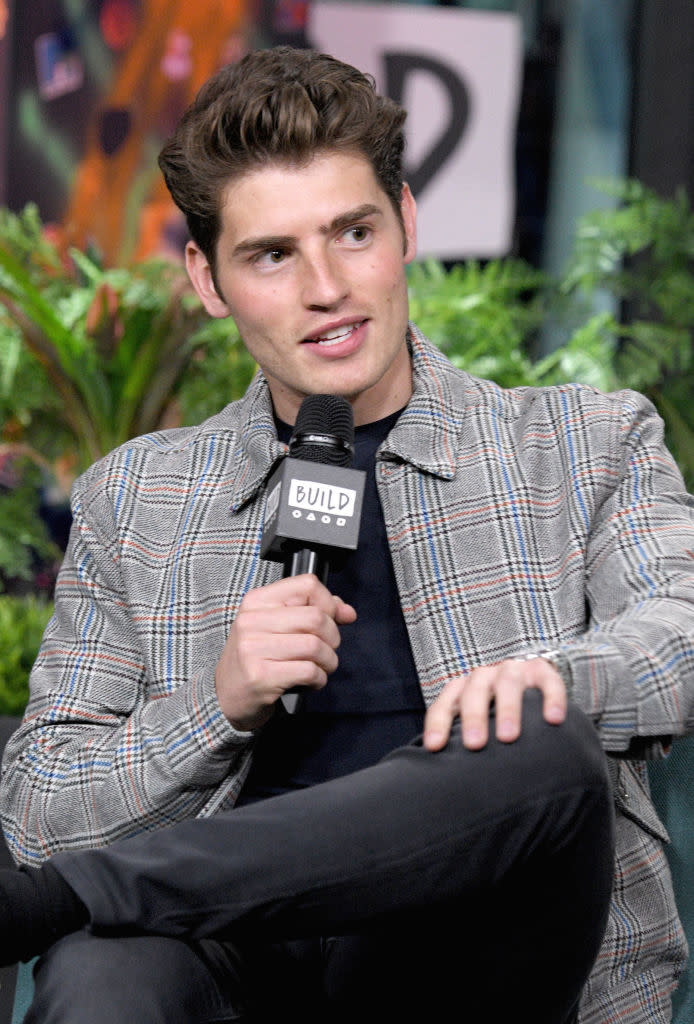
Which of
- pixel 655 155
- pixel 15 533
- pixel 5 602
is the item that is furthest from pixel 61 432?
pixel 655 155

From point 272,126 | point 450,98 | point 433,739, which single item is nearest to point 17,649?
point 272,126

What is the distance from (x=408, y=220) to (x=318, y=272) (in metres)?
0.28

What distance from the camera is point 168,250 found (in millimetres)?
3662

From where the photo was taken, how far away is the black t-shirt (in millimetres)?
1458

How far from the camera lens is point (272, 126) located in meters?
1.57

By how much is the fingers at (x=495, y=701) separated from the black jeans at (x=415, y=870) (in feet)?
0.04

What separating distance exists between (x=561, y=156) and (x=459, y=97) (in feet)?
1.09

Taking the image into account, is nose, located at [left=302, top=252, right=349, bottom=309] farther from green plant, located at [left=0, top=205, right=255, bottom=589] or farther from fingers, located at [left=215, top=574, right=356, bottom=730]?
green plant, located at [left=0, top=205, right=255, bottom=589]

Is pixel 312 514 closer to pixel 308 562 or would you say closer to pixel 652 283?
pixel 308 562

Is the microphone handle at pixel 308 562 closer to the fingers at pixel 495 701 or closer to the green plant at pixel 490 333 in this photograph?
the fingers at pixel 495 701

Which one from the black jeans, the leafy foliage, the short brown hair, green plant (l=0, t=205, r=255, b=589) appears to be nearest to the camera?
the black jeans

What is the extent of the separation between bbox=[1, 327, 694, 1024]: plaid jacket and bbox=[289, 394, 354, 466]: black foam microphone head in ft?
0.92

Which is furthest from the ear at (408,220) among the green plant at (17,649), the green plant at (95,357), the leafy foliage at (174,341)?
the green plant at (17,649)

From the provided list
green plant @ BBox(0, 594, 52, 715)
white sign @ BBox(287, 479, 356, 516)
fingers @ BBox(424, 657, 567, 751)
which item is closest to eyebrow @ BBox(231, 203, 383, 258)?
white sign @ BBox(287, 479, 356, 516)
